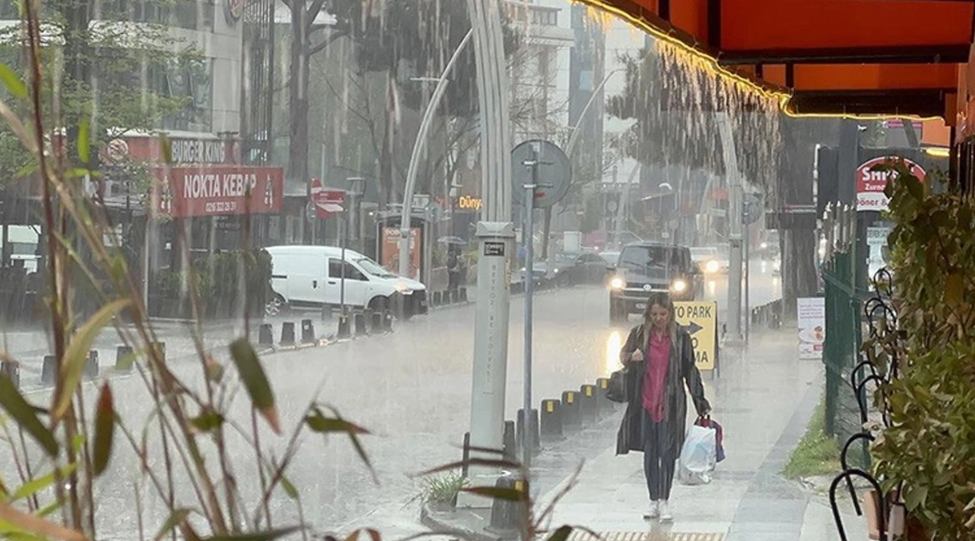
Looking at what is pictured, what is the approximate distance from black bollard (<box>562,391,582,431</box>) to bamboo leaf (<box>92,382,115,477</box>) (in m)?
10.4

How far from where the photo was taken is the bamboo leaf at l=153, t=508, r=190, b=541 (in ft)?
2.17

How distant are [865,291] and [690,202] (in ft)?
98.6

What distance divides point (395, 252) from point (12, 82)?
2555 cm

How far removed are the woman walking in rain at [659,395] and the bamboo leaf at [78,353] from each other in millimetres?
6610

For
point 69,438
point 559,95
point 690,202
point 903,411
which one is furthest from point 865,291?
point 690,202

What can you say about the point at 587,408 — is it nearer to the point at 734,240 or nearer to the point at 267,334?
the point at 734,240

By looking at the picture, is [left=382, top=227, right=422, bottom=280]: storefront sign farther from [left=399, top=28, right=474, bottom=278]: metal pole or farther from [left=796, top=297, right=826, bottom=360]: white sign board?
[left=796, top=297, right=826, bottom=360]: white sign board

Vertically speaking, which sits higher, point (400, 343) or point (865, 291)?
point (865, 291)

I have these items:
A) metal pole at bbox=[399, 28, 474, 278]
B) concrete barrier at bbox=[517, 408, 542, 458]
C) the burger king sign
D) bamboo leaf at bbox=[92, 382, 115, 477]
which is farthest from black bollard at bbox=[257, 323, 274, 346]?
bamboo leaf at bbox=[92, 382, 115, 477]

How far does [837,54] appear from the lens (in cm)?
390

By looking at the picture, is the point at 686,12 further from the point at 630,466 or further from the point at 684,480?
the point at 630,466

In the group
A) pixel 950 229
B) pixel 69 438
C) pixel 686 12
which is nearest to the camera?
pixel 69 438

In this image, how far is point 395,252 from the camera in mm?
26297

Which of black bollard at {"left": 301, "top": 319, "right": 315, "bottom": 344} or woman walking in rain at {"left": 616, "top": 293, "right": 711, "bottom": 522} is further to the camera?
black bollard at {"left": 301, "top": 319, "right": 315, "bottom": 344}
